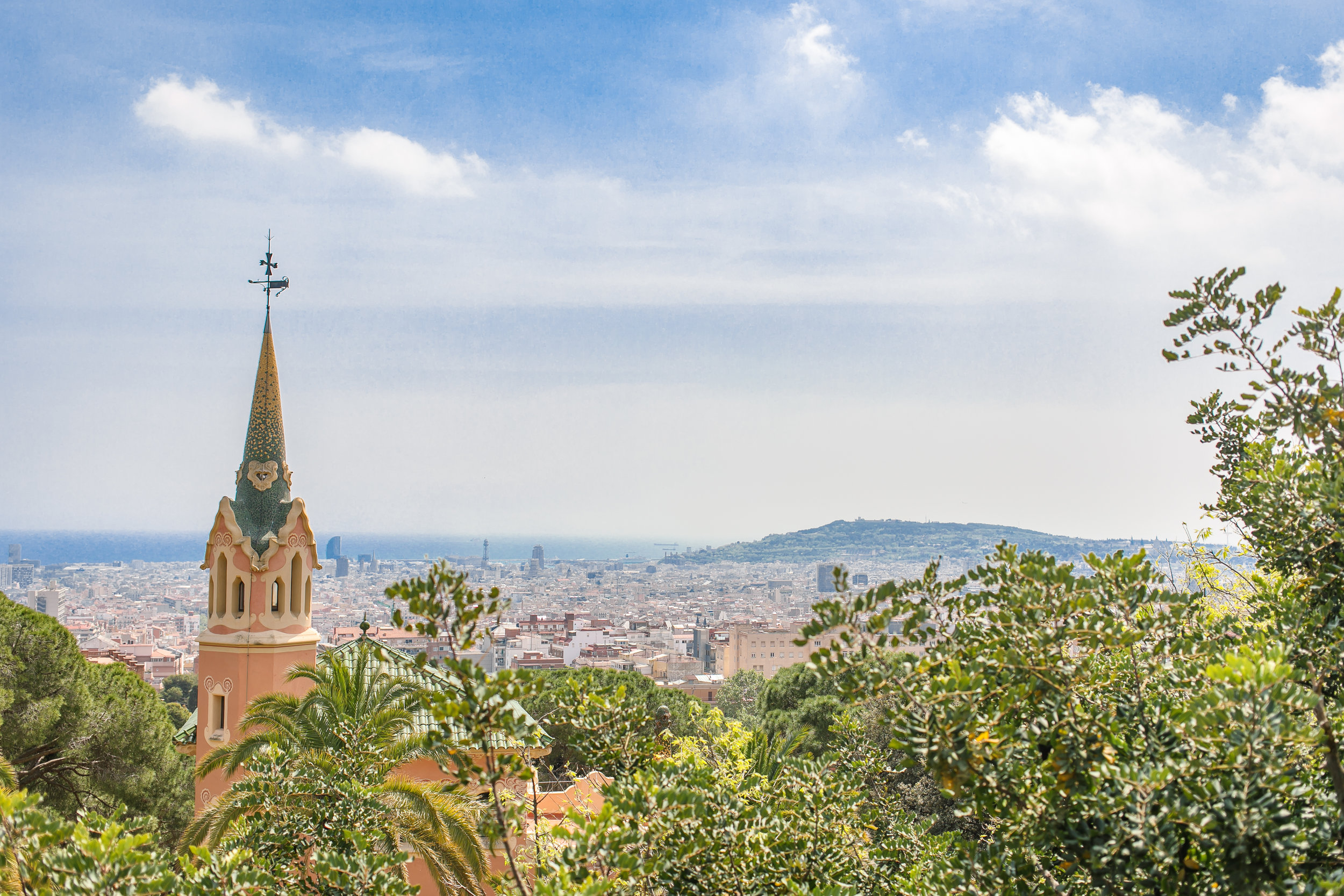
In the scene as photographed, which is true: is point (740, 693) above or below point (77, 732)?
below

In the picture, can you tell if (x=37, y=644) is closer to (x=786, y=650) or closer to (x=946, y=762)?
(x=946, y=762)

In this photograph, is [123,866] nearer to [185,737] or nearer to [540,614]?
[185,737]

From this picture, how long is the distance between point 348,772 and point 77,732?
11827 mm

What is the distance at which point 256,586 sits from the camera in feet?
42.9

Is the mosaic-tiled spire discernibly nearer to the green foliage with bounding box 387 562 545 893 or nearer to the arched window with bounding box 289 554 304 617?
the arched window with bounding box 289 554 304 617

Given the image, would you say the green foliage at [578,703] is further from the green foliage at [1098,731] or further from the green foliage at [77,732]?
the green foliage at [77,732]

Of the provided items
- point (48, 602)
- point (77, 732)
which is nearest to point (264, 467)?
point (77, 732)

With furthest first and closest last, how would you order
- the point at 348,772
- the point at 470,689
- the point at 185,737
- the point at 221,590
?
the point at 185,737 → the point at 221,590 → the point at 348,772 → the point at 470,689

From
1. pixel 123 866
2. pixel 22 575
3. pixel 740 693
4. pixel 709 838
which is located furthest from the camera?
pixel 22 575

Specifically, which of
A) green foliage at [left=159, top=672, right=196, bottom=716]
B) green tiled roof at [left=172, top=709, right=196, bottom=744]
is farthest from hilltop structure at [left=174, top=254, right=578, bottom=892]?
green foliage at [left=159, top=672, right=196, bottom=716]

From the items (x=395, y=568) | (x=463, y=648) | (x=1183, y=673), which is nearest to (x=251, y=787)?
(x=463, y=648)

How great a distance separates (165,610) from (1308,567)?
132389mm

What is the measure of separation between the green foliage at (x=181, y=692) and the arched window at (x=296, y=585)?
35123 mm

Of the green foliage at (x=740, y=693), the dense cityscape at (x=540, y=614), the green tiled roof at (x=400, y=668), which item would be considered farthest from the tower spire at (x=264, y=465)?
the green foliage at (x=740, y=693)
